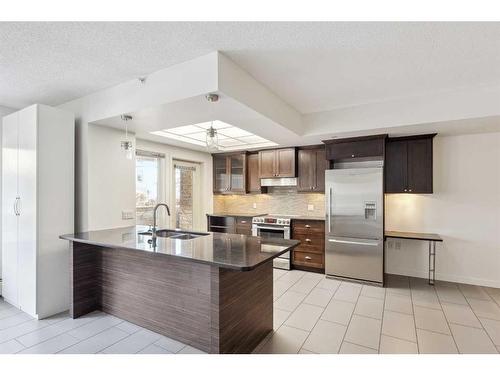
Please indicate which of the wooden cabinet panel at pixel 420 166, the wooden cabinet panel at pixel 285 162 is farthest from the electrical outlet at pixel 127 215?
the wooden cabinet panel at pixel 420 166

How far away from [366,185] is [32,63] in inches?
165

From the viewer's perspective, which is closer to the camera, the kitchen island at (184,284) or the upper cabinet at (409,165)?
the kitchen island at (184,284)

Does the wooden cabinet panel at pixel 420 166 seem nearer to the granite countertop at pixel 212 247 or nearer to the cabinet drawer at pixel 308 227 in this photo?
the cabinet drawer at pixel 308 227

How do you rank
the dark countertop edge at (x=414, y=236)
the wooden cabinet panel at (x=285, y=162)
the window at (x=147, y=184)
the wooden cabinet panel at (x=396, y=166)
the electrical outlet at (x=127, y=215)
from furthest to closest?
1. the wooden cabinet panel at (x=285, y=162)
2. the window at (x=147, y=184)
3. the wooden cabinet panel at (x=396, y=166)
4. the dark countertop edge at (x=414, y=236)
5. the electrical outlet at (x=127, y=215)

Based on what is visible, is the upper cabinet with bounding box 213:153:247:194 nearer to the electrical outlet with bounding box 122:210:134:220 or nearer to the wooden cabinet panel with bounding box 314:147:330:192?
the wooden cabinet panel with bounding box 314:147:330:192

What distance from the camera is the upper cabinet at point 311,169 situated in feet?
16.0

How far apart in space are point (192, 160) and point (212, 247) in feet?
11.9

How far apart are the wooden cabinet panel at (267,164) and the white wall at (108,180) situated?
255 cm

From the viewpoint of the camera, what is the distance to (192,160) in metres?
5.68

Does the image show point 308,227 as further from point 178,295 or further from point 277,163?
point 178,295

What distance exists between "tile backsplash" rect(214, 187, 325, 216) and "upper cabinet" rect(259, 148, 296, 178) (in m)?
0.52

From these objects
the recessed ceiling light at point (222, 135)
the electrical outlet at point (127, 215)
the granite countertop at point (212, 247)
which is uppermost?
the recessed ceiling light at point (222, 135)

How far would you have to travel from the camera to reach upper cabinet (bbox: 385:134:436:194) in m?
4.00

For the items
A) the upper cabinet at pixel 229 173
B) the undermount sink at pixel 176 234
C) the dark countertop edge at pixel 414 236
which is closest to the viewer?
the undermount sink at pixel 176 234
